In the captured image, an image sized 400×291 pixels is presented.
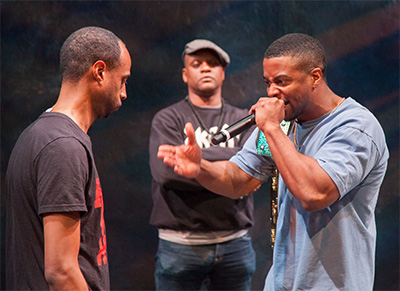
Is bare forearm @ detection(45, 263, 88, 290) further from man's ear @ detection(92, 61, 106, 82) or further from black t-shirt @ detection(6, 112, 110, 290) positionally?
man's ear @ detection(92, 61, 106, 82)

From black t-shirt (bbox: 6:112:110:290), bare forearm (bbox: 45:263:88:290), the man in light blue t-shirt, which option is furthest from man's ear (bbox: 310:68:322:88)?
bare forearm (bbox: 45:263:88:290)

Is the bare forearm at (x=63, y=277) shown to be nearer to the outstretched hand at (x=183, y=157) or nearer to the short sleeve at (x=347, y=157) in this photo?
the outstretched hand at (x=183, y=157)

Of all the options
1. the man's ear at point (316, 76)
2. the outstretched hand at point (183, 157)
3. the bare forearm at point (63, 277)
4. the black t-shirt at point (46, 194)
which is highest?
the man's ear at point (316, 76)

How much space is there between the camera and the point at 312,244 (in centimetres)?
174

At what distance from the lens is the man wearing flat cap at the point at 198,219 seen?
2.81m

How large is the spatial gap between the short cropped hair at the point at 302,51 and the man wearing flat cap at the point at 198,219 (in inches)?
38.2

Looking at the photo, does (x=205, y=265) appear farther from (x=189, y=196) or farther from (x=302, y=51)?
(x=302, y=51)

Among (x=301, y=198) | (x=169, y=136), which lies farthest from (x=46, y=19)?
(x=301, y=198)

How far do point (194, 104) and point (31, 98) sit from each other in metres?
1.35

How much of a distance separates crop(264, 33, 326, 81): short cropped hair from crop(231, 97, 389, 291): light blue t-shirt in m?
0.23

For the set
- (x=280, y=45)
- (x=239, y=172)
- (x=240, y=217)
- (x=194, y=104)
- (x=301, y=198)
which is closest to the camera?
(x=301, y=198)

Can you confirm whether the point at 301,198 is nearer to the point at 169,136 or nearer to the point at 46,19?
the point at 169,136

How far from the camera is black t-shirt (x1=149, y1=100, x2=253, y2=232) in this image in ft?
9.10

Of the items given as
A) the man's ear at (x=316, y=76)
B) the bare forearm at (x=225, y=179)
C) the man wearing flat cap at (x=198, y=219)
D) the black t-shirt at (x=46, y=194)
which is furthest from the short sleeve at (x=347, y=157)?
the man wearing flat cap at (x=198, y=219)
